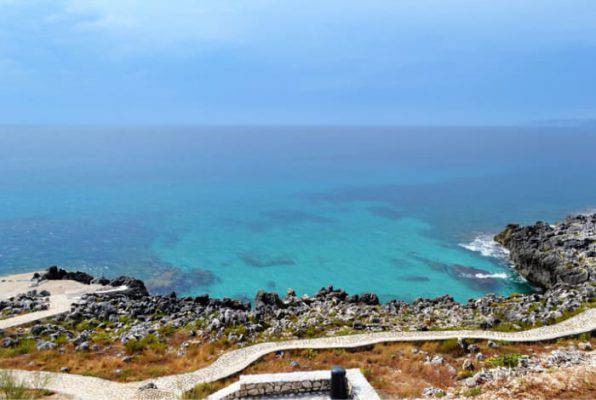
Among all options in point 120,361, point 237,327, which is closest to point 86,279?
point 120,361

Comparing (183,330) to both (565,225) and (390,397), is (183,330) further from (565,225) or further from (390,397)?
(565,225)

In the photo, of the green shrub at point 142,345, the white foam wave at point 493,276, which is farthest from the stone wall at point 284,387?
the white foam wave at point 493,276

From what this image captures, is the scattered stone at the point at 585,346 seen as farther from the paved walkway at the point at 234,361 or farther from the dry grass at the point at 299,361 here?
the paved walkway at the point at 234,361

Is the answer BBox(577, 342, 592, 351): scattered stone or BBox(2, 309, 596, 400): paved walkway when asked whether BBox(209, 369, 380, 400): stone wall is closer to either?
BBox(2, 309, 596, 400): paved walkway

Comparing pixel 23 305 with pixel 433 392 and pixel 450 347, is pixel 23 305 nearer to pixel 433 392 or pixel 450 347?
pixel 433 392

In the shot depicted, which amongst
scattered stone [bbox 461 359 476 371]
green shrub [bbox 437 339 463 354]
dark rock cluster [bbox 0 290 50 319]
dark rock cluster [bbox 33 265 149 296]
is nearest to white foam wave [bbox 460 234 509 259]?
green shrub [bbox 437 339 463 354]

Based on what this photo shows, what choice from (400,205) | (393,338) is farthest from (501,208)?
(393,338)
